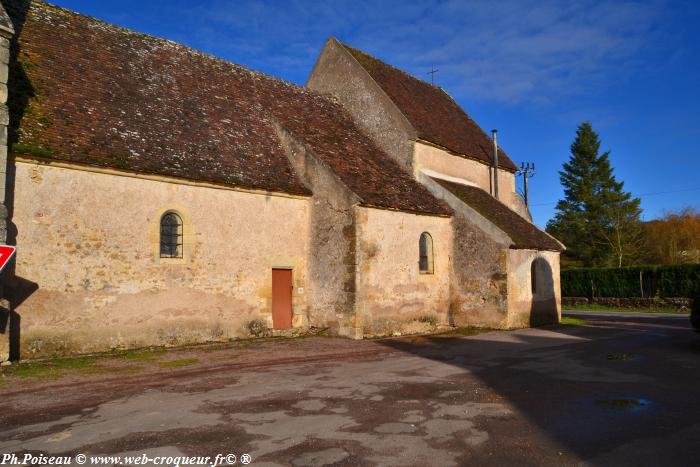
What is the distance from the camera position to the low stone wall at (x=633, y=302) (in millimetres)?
27780

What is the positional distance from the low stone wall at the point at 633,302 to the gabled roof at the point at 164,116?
17.3 metres

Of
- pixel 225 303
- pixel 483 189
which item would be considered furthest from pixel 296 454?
pixel 483 189

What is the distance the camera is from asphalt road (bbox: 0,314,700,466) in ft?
17.4

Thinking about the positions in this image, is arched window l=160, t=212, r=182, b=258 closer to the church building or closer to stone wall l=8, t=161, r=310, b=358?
the church building

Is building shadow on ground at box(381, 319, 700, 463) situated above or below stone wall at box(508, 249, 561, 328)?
below

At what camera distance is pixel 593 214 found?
43.5 m

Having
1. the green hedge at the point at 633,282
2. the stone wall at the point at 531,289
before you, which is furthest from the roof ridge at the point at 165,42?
the green hedge at the point at 633,282

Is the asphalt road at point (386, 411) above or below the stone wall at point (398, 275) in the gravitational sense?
below

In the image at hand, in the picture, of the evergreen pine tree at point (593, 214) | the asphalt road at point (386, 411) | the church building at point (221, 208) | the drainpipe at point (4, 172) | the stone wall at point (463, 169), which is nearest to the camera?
the asphalt road at point (386, 411)

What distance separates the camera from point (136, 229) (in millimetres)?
13062

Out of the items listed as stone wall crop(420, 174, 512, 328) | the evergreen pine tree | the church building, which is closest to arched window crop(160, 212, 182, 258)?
the church building

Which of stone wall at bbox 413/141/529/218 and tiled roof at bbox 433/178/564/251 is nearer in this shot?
tiled roof at bbox 433/178/564/251

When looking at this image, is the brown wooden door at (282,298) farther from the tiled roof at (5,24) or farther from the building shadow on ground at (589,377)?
the tiled roof at (5,24)

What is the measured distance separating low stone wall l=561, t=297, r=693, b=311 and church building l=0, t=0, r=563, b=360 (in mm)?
12772
